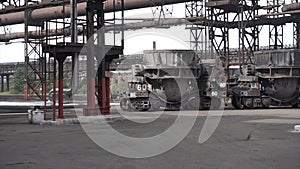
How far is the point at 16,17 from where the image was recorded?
4112 cm

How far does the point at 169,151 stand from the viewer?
10.8 meters

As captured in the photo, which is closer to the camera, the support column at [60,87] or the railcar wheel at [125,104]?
the support column at [60,87]

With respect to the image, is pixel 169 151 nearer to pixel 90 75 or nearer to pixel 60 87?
pixel 60 87

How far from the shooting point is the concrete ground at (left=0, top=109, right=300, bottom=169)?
902 centimetres

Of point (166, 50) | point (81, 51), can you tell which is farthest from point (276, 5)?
point (81, 51)

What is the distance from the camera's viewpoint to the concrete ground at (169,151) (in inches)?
355

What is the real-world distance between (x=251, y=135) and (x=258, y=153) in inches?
141

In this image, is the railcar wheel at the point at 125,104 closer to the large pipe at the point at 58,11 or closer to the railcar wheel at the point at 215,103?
the railcar wheel at the point at 215,103

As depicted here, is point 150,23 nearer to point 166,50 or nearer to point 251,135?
point 166,50

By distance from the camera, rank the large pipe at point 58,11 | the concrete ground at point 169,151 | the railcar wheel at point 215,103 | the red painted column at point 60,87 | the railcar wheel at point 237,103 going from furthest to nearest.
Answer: the large pipe at point 58,11 < the railcar wheel at point 237,103 < the railcar wheel at point 215,103 < the red painted column at point 60,87 < the concrete ground at point 169,151

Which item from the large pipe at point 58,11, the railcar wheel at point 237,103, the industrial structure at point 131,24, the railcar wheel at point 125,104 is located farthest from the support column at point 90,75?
the railcar wheel at point 237,103

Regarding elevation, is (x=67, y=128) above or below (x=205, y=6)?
below


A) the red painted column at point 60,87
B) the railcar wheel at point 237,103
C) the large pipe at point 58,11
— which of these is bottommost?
the railcar wheel at point 237,103

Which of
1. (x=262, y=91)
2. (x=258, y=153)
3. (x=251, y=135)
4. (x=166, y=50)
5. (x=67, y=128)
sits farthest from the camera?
(x=262, y=91)
